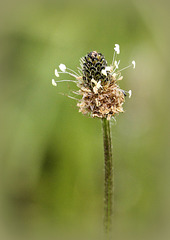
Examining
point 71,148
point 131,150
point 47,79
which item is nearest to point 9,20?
point 47,79

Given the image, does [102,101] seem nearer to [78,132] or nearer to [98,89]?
[98,89]

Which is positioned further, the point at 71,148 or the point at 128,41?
the point at 128,41

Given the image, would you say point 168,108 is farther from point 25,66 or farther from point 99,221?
point 25,66

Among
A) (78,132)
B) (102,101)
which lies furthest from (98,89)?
(78,132)

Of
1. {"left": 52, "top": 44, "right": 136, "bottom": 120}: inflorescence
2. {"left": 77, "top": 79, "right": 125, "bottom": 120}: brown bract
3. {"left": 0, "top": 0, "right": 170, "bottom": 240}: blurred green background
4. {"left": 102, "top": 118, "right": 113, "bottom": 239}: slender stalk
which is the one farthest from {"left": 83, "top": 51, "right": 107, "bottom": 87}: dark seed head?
{"left": 0, "top": 0, "right": 170, "bottom": 240}: blurred green background

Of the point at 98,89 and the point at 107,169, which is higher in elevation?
the point at 98,89

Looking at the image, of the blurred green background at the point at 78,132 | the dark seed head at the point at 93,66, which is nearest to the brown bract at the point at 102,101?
the dark seed head at the point at 93,66

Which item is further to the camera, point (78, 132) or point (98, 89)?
point (78, 132)
